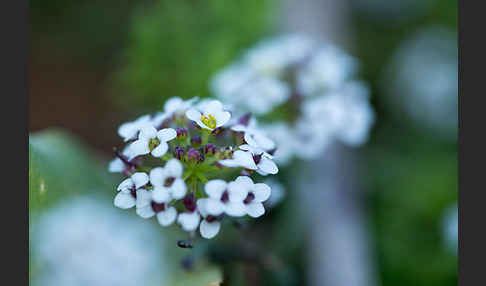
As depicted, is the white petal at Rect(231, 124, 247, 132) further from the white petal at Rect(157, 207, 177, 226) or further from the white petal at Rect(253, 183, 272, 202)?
the white petal at Rect(157, 207, 177, 226)

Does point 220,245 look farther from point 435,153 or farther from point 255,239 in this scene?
point 435,153

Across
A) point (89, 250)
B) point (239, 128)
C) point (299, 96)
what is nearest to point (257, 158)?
point (239, 128)

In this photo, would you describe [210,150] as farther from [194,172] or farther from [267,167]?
[267,167]

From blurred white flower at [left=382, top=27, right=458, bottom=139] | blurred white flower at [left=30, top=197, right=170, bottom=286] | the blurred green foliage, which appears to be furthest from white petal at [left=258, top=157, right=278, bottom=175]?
blurred white flower at [left=382, top=27, right=458, bottom=139]

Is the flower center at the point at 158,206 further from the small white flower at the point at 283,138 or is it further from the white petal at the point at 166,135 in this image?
the small white flower at the point at 283,138

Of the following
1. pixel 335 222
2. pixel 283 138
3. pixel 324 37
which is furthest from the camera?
pixel 324 37

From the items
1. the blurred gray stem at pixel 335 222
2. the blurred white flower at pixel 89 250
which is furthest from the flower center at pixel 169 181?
the blurred gray stem at pixel 335 222
